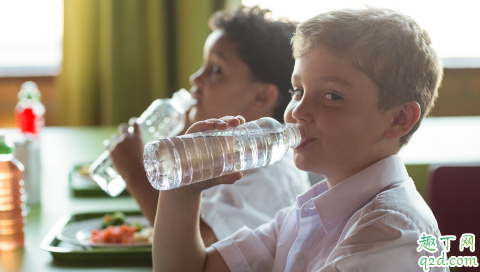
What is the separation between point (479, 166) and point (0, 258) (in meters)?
1.08

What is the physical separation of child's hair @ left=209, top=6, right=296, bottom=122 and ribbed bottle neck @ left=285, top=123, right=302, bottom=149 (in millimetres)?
547

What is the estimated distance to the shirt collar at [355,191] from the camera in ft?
3.03

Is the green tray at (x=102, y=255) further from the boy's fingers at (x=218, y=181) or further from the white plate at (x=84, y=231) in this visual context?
the boy's fingers at (x=218, y=181)

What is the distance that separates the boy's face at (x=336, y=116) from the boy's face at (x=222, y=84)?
0.60 metres

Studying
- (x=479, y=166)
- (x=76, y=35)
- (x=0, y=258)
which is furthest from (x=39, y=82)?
(x=479, y=166)

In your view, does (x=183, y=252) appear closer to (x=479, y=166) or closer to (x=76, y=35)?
(x=479, y=166)

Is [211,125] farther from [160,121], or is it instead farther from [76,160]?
[76,160]

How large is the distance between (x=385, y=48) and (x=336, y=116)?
5.0 inches

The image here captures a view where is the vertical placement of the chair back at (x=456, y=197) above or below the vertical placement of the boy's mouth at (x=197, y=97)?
below

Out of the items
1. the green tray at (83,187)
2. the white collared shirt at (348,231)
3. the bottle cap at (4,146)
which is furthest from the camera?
the green tray at (83,187)

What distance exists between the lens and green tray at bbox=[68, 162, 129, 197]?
172 centimetres

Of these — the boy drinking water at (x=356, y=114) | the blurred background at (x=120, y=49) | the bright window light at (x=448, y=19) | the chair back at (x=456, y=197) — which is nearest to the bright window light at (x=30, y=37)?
the blurred background at (x=120, y=49)

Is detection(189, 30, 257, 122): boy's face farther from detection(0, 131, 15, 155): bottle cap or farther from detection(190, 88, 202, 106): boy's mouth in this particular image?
detection(0, 131, 15, 155): bottle cap

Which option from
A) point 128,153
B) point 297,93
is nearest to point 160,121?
point 128,153
